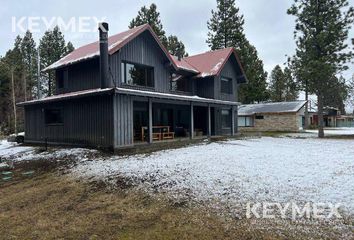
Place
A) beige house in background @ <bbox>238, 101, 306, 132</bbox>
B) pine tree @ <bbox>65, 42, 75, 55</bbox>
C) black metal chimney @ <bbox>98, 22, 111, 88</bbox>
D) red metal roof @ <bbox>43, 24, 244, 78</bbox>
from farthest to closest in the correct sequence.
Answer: pine tree @ <bbox>65, 42, 75, 55</bbox> → beige house in background @ <bbox>238, 101, 306, 132</bbox> → red metal roof @ <bbox>43, 24, 244, 78</bbox> → black metal chimney @ <bbox>98, 22, 111, 88</bbox>

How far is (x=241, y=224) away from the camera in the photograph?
5.33 m

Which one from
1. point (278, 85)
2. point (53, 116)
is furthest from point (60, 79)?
point (278, 85)

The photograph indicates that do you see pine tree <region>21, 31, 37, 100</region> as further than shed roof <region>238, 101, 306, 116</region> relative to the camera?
Yes

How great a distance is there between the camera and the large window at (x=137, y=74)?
1628cm

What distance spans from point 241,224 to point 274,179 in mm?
2816

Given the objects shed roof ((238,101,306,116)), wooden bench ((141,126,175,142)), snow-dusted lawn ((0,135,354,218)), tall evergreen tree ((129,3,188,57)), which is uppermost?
tall evergreen tree ((129,3,188,57))

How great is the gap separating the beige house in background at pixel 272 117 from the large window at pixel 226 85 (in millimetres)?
11179

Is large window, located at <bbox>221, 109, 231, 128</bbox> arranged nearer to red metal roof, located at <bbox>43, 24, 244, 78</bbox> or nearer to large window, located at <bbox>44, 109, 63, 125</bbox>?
red metal roof, located at <bbox>43, 24, 244, 78</bbox>

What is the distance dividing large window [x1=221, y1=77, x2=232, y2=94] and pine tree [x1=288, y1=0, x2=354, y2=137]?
227 inches

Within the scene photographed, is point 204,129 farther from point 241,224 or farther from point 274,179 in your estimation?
point 241,224

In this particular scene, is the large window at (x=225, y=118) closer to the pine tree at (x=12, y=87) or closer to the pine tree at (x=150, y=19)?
the pine tree at (x=150, y=19)

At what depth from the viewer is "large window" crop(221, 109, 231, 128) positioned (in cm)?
2280

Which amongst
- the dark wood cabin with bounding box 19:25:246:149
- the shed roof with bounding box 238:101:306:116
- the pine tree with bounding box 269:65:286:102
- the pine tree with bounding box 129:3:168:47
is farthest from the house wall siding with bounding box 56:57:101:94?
the pine tree with bounding box 269:65:286:102

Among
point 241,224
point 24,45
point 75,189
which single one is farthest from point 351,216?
point 24,45
